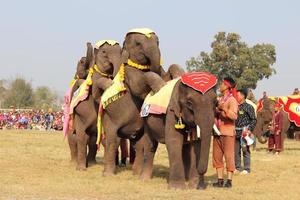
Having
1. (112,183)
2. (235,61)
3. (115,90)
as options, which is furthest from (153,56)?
(235,61)

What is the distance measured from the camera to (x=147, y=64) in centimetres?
1137

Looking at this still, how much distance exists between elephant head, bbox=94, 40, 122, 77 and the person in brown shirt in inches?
110

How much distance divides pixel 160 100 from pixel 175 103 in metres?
0.58

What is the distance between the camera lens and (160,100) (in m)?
10.3

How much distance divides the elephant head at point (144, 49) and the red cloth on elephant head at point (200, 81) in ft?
5.38

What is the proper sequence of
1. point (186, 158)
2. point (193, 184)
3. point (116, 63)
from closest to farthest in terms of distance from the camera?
point (193, 184) < point (186, 158) < point (116, 63)

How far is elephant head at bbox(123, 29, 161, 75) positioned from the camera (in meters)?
11.2

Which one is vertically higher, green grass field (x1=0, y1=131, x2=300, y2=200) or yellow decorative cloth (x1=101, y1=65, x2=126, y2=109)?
Result: yellow decorative cloth (x1=101, y1=65, x2=126, y2=109)

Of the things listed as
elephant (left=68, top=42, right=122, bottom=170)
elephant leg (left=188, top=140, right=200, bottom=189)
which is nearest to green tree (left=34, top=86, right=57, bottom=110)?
elephant (left=68, top=42, right=122, bottom=170)

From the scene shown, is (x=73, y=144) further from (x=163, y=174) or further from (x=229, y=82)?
(x=229, y=82)

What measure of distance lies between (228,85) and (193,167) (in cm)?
181

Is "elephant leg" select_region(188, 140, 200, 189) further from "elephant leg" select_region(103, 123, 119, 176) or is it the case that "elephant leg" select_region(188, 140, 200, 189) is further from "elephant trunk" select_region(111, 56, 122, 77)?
"elephant trunk" select_region(111, 56, 122, 77)

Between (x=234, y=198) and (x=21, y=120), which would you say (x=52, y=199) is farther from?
(x=21, y=120)

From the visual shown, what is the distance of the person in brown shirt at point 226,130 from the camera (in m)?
10.5
